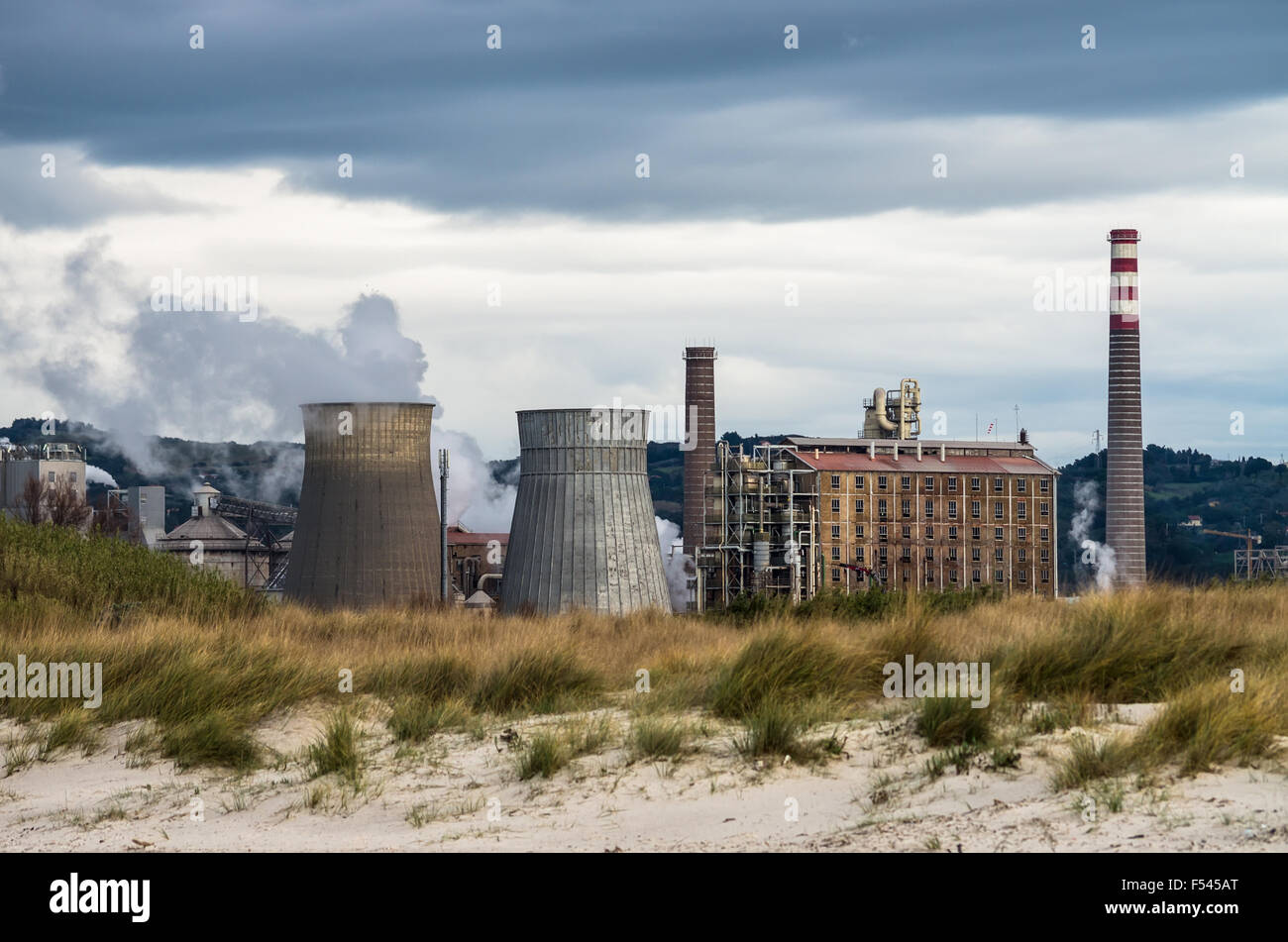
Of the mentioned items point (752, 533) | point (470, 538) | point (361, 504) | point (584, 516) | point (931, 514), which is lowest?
point (470, 538)

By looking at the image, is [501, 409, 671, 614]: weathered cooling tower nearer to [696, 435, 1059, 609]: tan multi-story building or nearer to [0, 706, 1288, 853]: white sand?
[696, 435, 1059, 609]: tan multi-story building

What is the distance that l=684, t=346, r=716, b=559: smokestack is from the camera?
70875 millimetres

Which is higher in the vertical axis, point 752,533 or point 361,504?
point 361,504

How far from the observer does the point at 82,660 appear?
12109 mm

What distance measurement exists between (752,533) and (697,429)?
20790 millimetres

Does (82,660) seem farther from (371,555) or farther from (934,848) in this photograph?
(371,555)

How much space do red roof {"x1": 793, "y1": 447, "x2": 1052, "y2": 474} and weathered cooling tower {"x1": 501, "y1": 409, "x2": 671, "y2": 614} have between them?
28.3 m

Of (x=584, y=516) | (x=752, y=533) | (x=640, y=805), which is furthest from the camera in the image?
(x=752, y=533)

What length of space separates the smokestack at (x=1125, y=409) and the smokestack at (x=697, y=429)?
61.4 feet

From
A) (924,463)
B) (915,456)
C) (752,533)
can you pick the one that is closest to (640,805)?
(752,533)

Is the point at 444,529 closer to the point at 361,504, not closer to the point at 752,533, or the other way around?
the point at 361,504

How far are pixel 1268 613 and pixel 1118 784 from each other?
608 centimetres

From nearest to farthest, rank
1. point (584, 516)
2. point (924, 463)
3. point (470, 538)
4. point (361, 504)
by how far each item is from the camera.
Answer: point (584, 516), point (361, 504), point (470, 538), point (924, 463)

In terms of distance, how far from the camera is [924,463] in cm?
6700
